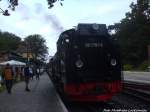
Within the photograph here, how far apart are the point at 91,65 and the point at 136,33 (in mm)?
96996

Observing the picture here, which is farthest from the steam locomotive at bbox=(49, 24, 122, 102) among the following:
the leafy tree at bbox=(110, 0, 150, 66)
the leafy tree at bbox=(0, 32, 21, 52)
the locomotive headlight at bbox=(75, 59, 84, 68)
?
the leafy tree at bbox=(0, 32, 21, 52)

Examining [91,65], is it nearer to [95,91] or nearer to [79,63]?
[79,63]

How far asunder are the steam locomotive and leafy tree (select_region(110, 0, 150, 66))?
8696cm

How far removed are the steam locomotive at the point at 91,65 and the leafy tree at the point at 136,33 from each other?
3424 inches

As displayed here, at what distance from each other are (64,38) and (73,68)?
1.61 meters

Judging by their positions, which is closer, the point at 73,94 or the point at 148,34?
the point at 73,94

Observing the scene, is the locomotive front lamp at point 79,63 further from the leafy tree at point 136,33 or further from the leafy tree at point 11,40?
the leafy tree at point 11,40

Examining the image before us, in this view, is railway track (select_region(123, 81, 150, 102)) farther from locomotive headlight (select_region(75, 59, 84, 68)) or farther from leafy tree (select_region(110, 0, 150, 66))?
leafy tree (select_region(110, 0, 150, 66))

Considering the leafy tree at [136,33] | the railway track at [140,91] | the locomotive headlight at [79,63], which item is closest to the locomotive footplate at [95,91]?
the locomotive headlight at [79,63]

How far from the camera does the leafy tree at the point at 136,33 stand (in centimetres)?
11325

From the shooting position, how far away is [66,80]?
2039cm

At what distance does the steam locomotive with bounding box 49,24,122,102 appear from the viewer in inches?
798

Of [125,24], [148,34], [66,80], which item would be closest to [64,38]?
[66,80]

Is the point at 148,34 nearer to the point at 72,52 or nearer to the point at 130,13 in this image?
the point at 130,13
